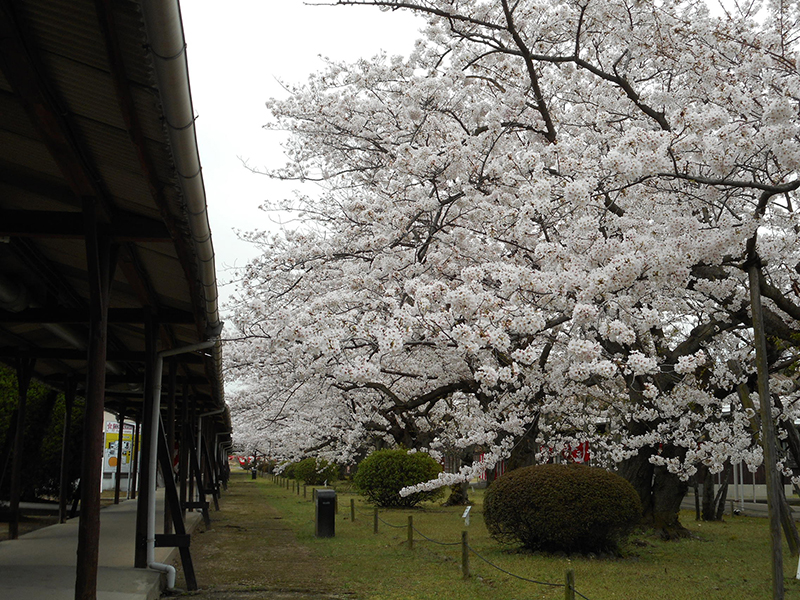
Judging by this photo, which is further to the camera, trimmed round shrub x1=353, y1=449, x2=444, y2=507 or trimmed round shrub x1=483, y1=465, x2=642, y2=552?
trimmed round shrub x1=353, y1=449, x2=444, y2=507

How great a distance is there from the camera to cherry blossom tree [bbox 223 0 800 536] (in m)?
6.84

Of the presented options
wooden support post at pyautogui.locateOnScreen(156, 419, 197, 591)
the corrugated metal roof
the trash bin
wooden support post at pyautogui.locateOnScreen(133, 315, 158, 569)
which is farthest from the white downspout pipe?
the trash bin

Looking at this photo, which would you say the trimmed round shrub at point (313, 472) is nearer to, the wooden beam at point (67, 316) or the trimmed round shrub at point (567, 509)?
the trimmed round shrub at point (567, 509)

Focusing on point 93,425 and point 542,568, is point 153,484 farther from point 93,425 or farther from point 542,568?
point 542,568

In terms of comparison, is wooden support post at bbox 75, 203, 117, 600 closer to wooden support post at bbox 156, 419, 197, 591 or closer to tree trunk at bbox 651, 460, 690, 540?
wooden support post at bbox 156, 419, 197, 591

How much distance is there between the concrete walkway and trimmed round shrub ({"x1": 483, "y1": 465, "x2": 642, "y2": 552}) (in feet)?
16.8

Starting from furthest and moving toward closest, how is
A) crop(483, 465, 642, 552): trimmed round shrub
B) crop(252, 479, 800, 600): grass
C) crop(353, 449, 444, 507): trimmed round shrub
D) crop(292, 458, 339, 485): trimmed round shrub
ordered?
crop(292, 458, 339, 485): trimmed round shrub, crop(353, 449, 444, 507): trimmed round shrub, crop(483, 465, 642, 552): trimmed round shrub, crop(252, 479, 800, 600): grass

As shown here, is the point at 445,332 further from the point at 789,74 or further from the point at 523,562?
the point at 789,74

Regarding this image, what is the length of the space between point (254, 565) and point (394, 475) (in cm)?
1080

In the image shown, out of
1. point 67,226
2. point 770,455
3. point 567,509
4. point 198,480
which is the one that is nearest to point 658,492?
point 567,509

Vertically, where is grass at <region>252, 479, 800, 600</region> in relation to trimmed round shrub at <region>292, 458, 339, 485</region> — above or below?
above

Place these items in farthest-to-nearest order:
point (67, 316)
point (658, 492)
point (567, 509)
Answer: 1. point (658, 492)
2. point (567, 509)
3. point (67, 316)

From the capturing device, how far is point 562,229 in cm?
966

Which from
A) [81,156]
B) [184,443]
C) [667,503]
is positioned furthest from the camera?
[184,443]
